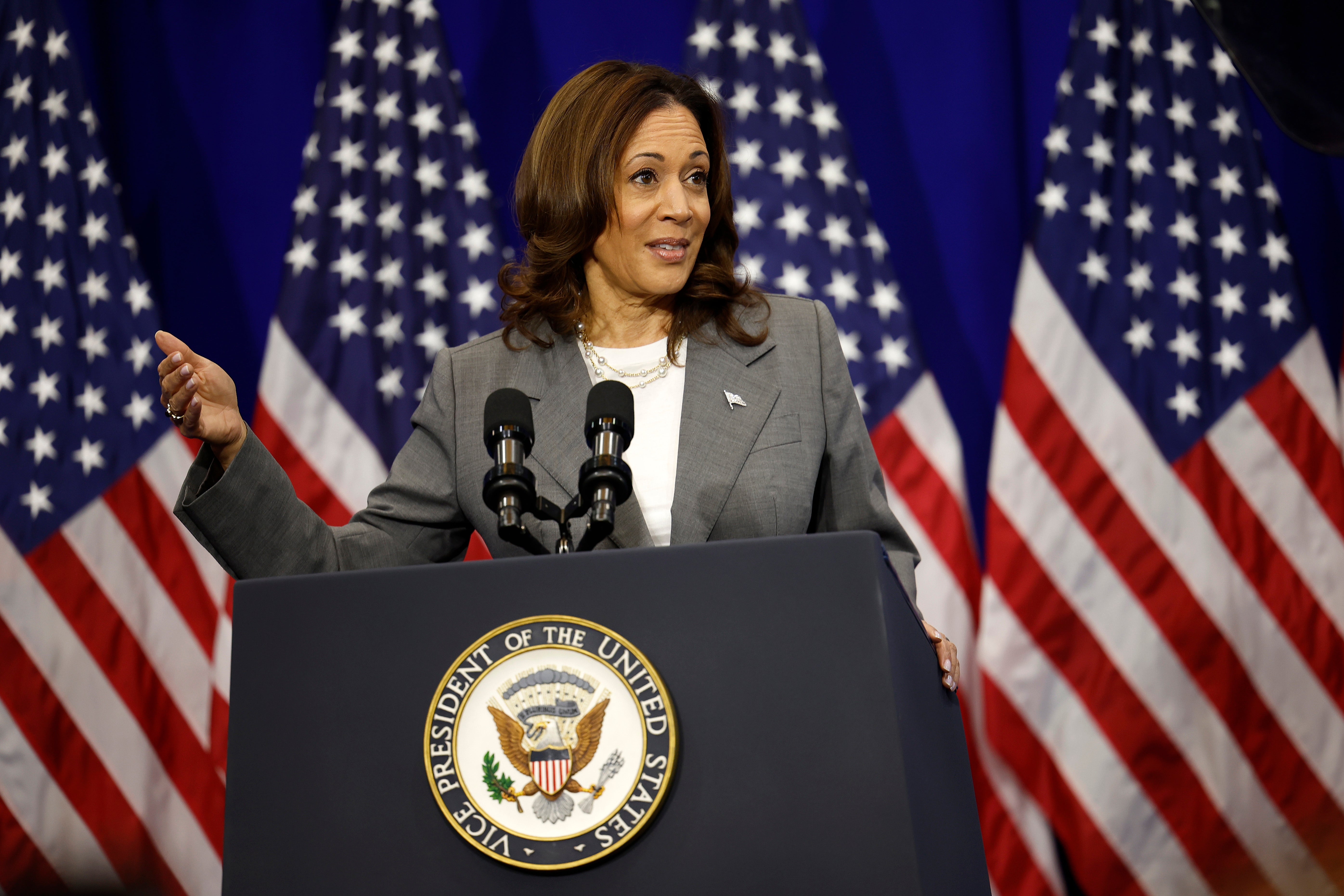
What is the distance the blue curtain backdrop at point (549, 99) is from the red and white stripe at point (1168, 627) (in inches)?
9.0

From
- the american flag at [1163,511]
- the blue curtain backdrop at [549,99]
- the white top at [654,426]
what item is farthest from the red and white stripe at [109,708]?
the american flag at [1163,511]

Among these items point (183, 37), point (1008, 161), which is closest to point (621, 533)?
point (1008, 161)

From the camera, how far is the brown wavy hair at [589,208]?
171cm

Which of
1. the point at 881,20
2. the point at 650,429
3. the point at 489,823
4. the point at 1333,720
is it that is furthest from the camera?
the point at 881,20

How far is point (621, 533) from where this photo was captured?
1432 mm

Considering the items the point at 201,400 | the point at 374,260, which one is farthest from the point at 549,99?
the point at 201,400

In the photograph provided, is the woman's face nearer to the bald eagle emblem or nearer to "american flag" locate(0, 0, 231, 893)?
the bald eagle emblem

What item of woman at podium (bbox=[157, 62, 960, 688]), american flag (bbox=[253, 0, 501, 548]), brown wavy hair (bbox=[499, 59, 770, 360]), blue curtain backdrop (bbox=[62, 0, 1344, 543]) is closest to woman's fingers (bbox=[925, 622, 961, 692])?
woman at podium (bbox=[157, 62, 960, 688])

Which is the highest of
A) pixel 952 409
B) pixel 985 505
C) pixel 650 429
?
pixel 952 409

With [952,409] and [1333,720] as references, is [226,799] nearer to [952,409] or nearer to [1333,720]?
[952,409]

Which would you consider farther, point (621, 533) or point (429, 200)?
point (429, 200)

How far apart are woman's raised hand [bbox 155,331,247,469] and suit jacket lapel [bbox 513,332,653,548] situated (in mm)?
341

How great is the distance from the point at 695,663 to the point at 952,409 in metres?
2.46

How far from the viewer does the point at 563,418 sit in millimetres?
1553
